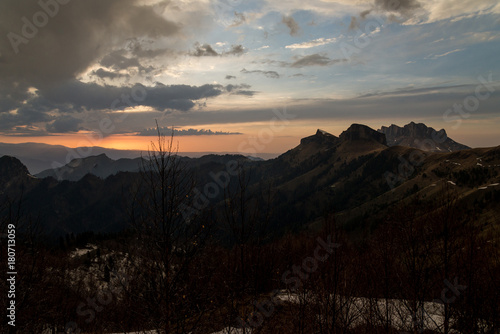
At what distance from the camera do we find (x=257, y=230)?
15383mm

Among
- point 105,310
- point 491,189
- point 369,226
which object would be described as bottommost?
point 369,226

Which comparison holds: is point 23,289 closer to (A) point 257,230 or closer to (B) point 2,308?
(B) point 2,308

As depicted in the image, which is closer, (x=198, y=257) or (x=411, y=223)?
(x=198, y=257)

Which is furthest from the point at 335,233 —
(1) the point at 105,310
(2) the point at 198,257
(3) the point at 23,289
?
(1) the point at 105,310

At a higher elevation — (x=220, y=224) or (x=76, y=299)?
(x=220, y=224)

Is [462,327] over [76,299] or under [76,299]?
over

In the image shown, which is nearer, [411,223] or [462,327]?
[462,327]

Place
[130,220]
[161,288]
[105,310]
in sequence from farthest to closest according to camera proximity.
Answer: [105,310] → [130,220] → [161,288]

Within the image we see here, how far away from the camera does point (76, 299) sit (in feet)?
124

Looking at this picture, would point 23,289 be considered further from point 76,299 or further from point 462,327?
point 462,327

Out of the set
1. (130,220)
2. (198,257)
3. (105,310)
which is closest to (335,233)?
(198,257)

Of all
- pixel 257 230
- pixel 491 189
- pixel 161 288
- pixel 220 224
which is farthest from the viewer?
pixel 491 189

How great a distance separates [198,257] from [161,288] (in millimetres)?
2189

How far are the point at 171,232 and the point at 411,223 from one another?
1613 centimetres
